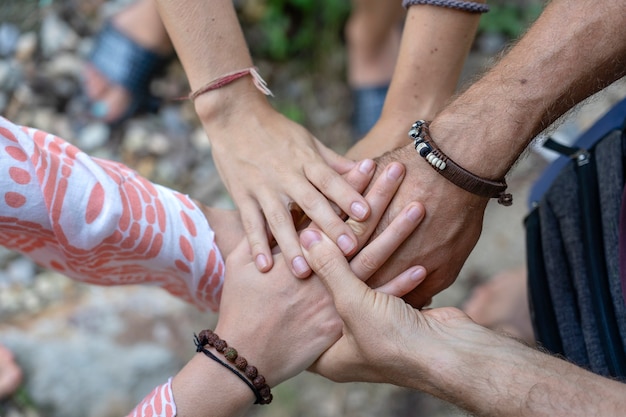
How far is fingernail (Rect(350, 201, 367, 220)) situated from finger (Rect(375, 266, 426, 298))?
0.13 meters

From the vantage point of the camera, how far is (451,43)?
1.33 meters

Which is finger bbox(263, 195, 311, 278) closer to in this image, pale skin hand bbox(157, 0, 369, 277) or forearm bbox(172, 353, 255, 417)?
pale skin hand bbox(157, 0, 369, 277)

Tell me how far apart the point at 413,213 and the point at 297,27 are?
4.41ft

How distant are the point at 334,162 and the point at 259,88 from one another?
207mm

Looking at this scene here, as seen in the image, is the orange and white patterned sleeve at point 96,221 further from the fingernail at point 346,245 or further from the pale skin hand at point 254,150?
the fingernail at point 346,245

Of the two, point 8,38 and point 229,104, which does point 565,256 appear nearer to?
point 229,104

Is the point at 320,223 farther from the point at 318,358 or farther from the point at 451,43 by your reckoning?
the point at 451,43

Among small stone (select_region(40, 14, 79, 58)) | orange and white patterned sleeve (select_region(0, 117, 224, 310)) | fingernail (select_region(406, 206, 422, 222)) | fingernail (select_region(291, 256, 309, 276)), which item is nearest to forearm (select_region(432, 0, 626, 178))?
fingernail (select_region(406, 206, 422, 222))

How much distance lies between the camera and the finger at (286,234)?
119 centimetres

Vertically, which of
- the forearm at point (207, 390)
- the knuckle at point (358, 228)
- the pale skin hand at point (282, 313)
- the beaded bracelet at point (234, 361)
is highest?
the knuckle at point (358, 228)

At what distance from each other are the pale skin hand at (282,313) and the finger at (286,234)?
3 centimetres

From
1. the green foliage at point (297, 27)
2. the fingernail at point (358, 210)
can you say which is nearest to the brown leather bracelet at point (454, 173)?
the fingernail at point (358, 210)

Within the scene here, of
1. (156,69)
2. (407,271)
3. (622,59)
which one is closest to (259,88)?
(407,271)

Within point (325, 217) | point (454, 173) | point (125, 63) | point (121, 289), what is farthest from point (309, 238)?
point (125, 63)
